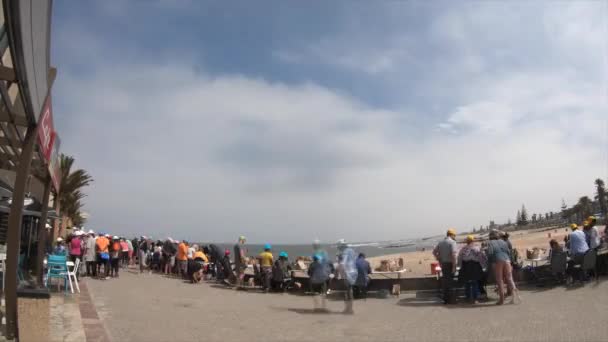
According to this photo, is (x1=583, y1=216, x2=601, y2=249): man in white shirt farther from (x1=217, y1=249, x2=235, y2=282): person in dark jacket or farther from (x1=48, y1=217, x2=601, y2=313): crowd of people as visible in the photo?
(x1=217, y1=249, x2=235, y2=282): person in dark jacket

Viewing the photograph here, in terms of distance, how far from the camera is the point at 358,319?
9.20 m

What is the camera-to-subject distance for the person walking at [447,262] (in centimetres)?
1070

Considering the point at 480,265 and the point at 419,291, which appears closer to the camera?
the point at 480,265

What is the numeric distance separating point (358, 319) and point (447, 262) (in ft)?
10.2

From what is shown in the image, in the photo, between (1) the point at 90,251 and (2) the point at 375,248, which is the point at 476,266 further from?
(2) the point at 375,248

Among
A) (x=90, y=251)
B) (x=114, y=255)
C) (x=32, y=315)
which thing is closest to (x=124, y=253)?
(x=114, y=255)

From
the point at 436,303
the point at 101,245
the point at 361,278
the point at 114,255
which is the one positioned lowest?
the point at 436,303

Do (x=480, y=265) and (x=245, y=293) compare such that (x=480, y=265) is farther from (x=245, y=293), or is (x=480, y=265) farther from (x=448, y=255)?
(x=245, y=293)

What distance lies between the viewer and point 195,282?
52.5ft

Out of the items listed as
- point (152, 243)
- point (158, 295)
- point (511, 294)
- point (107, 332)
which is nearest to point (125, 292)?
point (158, 295)

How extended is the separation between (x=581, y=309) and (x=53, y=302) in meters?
10.9

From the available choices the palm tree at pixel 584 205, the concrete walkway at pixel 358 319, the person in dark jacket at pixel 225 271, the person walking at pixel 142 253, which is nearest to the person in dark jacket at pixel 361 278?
the concrete walkway at pixel 358 319

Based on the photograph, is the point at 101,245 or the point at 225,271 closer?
the point at 101,245

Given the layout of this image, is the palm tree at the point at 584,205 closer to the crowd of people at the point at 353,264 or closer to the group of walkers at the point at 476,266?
the crowd of people at the point at 353,264
